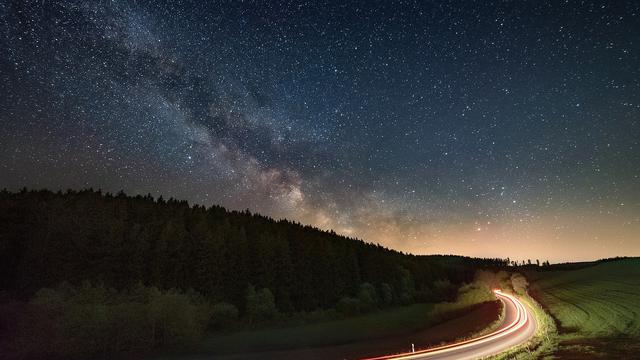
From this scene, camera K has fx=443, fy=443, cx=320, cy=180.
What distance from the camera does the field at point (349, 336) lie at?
155 ft

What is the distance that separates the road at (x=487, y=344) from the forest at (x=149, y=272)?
35.2m

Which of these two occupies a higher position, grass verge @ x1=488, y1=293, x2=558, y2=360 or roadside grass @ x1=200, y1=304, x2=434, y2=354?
grass verge @ x1=488, y1=293, x2=558, y2=360

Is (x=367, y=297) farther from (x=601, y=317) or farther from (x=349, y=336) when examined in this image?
(x=601, y=317)

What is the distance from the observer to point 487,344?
39188 mm

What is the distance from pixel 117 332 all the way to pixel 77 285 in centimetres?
1840

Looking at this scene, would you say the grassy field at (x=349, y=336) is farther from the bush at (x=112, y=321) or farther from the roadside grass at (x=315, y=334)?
the bush at (x=112, y=321)

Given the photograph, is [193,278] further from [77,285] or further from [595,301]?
[595,301]

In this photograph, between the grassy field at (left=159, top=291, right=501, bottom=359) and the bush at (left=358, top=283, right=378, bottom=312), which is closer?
the grassy field at (left=159, top=291, right=501, bottom=359)

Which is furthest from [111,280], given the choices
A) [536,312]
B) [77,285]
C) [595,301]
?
[595,301]

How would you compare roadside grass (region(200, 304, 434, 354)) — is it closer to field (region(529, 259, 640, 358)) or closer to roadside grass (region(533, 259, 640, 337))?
roadside grass (region(533, 259, 640, 337))

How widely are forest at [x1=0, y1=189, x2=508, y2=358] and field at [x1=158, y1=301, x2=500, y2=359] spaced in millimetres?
7561

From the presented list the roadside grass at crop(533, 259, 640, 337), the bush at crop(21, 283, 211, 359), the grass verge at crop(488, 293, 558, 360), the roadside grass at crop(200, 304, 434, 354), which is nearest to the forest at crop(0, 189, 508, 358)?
the bush at crop(21, 283, 211, 359)

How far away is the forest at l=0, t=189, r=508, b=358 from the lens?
54.2 metres

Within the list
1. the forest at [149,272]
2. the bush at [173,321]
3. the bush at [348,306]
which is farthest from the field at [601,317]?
the bush at [173,321]
